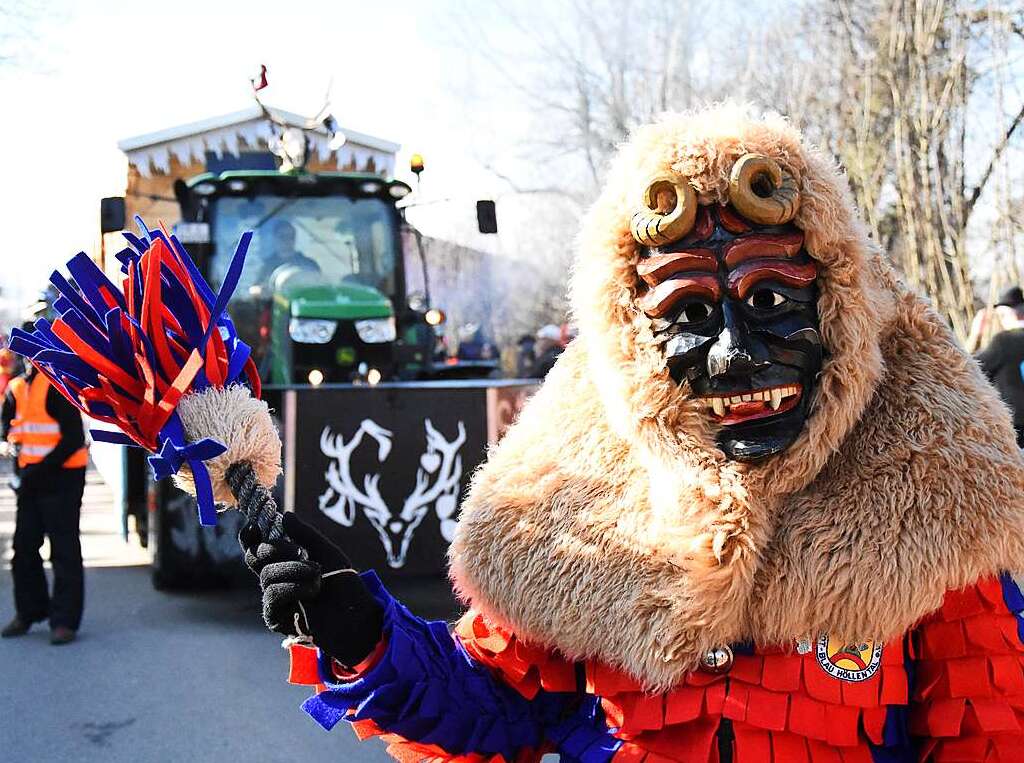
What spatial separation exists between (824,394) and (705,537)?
0.92ft

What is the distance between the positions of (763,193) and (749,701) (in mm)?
772

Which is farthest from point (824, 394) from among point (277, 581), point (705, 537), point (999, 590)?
point (277, 581)

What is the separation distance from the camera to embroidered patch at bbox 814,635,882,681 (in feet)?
5.08

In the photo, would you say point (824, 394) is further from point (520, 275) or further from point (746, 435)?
point (520, 275)

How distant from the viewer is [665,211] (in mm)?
1650

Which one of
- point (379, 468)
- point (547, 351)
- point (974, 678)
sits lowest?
point (379, 468)

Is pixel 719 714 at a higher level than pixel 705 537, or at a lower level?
lower

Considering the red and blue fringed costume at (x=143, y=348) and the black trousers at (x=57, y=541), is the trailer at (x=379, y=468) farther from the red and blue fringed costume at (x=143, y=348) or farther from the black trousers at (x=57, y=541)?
the red and blue fringed costume at (x=143, y=348)

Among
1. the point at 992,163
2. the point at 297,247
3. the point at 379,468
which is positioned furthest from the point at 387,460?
the point at 992,163

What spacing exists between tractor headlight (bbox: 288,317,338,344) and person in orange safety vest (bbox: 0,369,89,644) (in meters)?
1.56

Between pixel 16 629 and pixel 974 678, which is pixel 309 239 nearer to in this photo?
pixel 16 629

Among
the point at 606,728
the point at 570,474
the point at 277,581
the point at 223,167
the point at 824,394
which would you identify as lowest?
the point at 606,728

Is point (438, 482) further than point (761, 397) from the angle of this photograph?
Yes

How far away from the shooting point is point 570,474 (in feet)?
5.82
